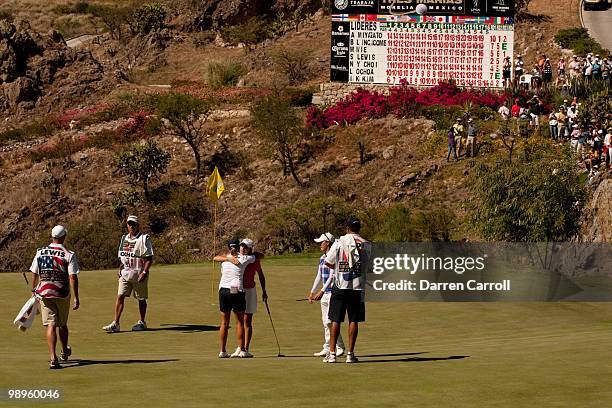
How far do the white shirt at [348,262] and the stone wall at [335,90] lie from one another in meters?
42.5

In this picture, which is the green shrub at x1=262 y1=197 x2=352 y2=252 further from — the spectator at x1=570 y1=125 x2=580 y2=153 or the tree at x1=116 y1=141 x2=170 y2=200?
the tree at x1=116 y1=141 x2=170 y2=200

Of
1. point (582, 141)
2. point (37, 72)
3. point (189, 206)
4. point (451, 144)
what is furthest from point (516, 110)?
point (37, 72)

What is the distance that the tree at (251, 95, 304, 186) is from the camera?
57.8 meters

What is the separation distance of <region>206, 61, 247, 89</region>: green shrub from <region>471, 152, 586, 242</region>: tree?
3373cm

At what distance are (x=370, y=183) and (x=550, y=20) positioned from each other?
2153cm

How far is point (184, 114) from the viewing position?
198 feet

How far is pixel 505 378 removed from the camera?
50.6 ft

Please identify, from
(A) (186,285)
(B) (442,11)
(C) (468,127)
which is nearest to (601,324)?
(A) (186,285)

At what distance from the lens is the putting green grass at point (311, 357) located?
1431 centimetres

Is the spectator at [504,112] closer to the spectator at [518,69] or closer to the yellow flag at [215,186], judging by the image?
the spectator at [518,69]

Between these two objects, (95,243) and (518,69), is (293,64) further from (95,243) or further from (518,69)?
(95,243)

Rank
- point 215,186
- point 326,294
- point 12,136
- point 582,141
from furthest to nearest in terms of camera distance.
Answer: point 12,136
point 582,141
point 215,186
point 326,294

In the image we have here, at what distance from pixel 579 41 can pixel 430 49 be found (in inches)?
455

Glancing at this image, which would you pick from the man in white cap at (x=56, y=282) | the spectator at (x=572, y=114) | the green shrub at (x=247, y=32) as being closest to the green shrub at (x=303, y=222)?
the spectator at (x=572, y=114)
